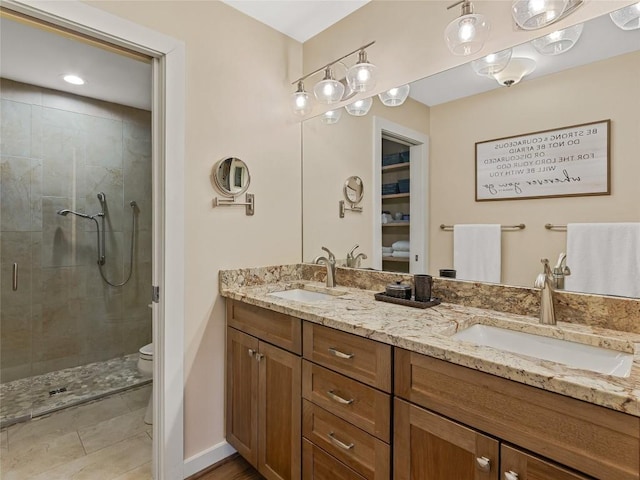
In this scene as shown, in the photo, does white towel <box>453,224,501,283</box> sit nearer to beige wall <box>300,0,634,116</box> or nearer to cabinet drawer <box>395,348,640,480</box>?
cabinet drawer <box>395,348,640,480</box>

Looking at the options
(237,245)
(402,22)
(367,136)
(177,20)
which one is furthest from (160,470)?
(402,22)

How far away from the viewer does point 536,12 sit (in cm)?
121

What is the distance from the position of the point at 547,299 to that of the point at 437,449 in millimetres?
654

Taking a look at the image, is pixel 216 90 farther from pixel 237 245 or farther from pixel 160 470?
pixel 160 470

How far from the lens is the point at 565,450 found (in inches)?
29.5

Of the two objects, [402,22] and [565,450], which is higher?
[402,22]

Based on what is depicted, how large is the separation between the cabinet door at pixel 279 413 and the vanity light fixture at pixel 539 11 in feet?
5.15

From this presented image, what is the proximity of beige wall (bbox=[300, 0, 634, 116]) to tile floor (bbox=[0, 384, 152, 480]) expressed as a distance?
8.03 ft

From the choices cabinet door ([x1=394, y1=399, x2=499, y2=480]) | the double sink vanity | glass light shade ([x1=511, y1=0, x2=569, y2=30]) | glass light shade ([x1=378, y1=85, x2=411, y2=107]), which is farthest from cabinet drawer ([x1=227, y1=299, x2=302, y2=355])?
glass light shade ([x1=511, y1=0, x2=569, y2=30])

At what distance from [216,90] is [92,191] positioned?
1.89 metres

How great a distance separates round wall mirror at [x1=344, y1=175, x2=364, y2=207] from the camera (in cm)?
206

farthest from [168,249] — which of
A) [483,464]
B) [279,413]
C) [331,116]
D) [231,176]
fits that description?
[483,464]

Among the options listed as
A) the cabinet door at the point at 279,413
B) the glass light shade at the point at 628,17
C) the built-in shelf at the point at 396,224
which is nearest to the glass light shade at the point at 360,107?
the built-in shelf at the point at 396,224

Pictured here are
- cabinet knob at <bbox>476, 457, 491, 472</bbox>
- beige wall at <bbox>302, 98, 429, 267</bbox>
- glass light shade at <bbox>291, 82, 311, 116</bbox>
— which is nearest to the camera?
cabinet knob at <bbox>476, 457, 491, 472</bbox>
